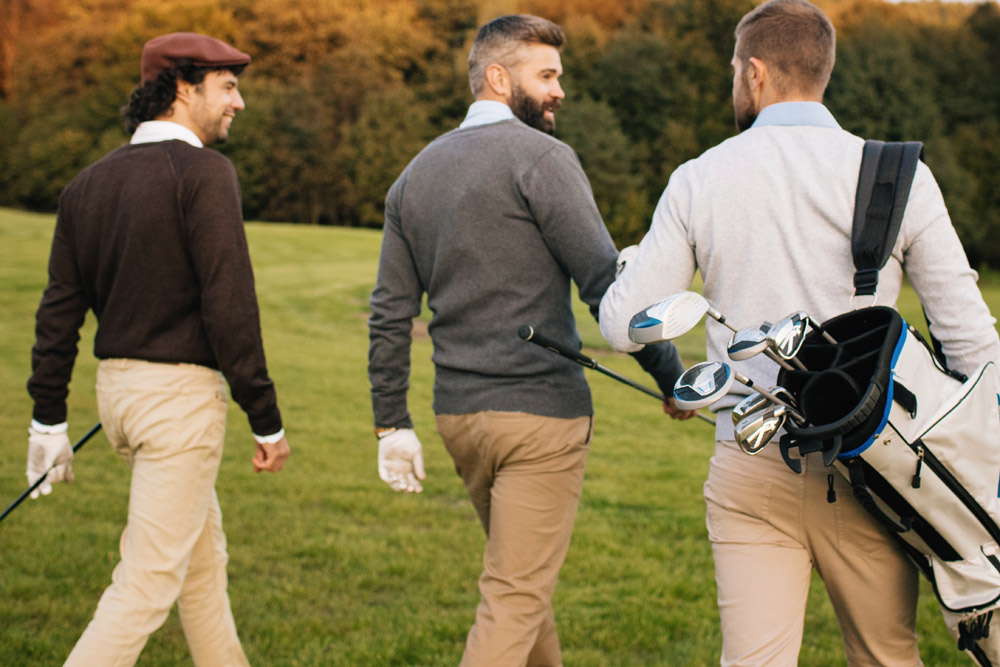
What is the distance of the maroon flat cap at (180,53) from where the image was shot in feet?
11.8

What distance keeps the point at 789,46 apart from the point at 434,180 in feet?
4.36

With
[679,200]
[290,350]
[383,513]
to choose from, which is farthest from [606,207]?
[679,200]

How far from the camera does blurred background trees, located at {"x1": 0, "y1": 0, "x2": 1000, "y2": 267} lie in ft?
203

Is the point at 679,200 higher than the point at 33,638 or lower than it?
higher

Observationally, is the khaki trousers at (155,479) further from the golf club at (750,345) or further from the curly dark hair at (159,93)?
the golf club at (750,345)

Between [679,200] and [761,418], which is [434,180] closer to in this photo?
[679,200]

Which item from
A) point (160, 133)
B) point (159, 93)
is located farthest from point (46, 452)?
point (159, 93)

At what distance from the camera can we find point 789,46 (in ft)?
9.05

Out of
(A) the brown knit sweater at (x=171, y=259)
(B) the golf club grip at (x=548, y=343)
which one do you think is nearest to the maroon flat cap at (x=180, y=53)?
(A) the brown knit sweater at (x=171, y=259)

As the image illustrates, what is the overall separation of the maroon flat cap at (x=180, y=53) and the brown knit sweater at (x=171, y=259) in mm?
330

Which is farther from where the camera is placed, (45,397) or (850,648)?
(45,397)

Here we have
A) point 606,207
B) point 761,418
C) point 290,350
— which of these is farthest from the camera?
point 606,207

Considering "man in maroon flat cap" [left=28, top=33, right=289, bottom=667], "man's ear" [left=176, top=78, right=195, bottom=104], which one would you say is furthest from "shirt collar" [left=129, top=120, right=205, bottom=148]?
"man's ear" [left=176, top=78, right=195, bottom=104]

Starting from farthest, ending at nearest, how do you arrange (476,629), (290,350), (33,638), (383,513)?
(290,350) < (383,513) < (33,638) < (476,629)
